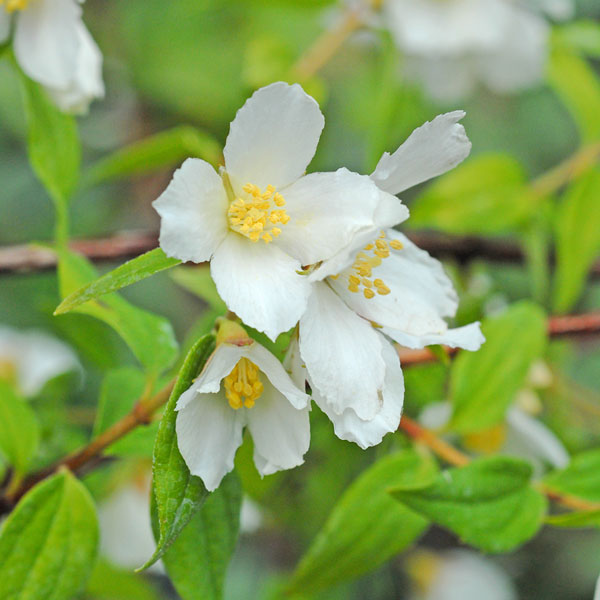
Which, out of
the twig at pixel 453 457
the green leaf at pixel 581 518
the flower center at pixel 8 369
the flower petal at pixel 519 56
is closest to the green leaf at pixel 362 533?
the twig at pixel 453 457

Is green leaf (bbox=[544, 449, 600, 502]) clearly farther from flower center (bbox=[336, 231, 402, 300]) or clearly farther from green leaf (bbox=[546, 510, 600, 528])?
flower center (bbox=[336, 231, 402, 300])

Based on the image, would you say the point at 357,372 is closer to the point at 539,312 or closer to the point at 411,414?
the point at 539,312

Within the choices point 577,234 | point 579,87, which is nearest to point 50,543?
point 577,234

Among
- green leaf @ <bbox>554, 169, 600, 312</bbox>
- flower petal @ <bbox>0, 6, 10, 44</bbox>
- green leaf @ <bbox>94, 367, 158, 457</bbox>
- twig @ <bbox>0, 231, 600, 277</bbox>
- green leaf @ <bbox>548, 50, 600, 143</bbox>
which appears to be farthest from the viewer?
green leaf @ <bbox>548, 50, 600, 143</bbox>

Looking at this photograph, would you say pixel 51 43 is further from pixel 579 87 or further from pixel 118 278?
pixel 579 87

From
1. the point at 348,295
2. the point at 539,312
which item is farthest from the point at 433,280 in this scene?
the point at 539,312

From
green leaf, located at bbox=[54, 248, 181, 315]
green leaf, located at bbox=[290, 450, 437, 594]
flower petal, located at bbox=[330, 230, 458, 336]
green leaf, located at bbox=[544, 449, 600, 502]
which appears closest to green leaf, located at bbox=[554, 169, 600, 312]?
green leaf, located at bbox=[544, 449, 600, 502]
